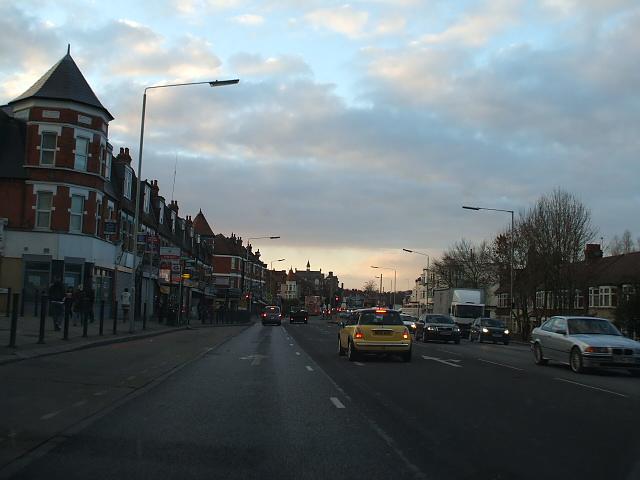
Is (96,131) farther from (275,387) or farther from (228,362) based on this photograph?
(275,387)

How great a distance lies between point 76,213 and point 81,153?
3277 millimetres

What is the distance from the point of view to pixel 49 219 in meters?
35.3

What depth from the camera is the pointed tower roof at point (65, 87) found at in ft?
115

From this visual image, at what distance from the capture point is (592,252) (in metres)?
54.8

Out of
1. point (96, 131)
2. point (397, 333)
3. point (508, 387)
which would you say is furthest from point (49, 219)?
point (508, 387)

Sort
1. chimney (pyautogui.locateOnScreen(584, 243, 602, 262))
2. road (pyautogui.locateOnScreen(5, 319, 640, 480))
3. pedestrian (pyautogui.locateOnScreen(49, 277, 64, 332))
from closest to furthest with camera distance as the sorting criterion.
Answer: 1. road (pyautogui.locateOnScreen(5, 319, 640, 480))
2. pedestrian (pyautogui.locateOnScreen(49, 277, 64, 332))
3. chimney (pyautogui.locateOnScreen(584, 243, 602, 262))

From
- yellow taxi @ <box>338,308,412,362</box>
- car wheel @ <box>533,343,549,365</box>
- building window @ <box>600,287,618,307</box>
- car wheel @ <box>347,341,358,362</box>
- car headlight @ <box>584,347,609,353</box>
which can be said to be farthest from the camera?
building window @ <box>600,287,618,307</box>

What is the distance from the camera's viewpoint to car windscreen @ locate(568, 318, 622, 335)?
1856cm

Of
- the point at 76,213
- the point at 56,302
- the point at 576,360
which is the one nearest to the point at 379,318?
the point at 576,360

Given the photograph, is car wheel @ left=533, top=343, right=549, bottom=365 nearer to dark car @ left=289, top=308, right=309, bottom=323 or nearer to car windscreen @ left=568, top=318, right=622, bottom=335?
car windscreen @ left=568, top=318, right=622, bottom=335

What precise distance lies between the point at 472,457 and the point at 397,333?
1231cm

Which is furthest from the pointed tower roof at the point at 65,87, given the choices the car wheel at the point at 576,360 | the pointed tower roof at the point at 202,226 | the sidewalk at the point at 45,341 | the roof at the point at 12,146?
the pointed tower roof at the point at 202,226

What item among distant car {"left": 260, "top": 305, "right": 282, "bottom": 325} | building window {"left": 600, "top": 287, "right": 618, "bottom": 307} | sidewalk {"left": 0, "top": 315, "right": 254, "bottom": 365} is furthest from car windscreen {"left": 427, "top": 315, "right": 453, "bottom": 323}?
distant car {"left": 260, "top": 305, "right": 282, "bottom": 325}

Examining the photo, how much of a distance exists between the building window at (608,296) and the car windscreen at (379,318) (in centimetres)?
→ 4070
